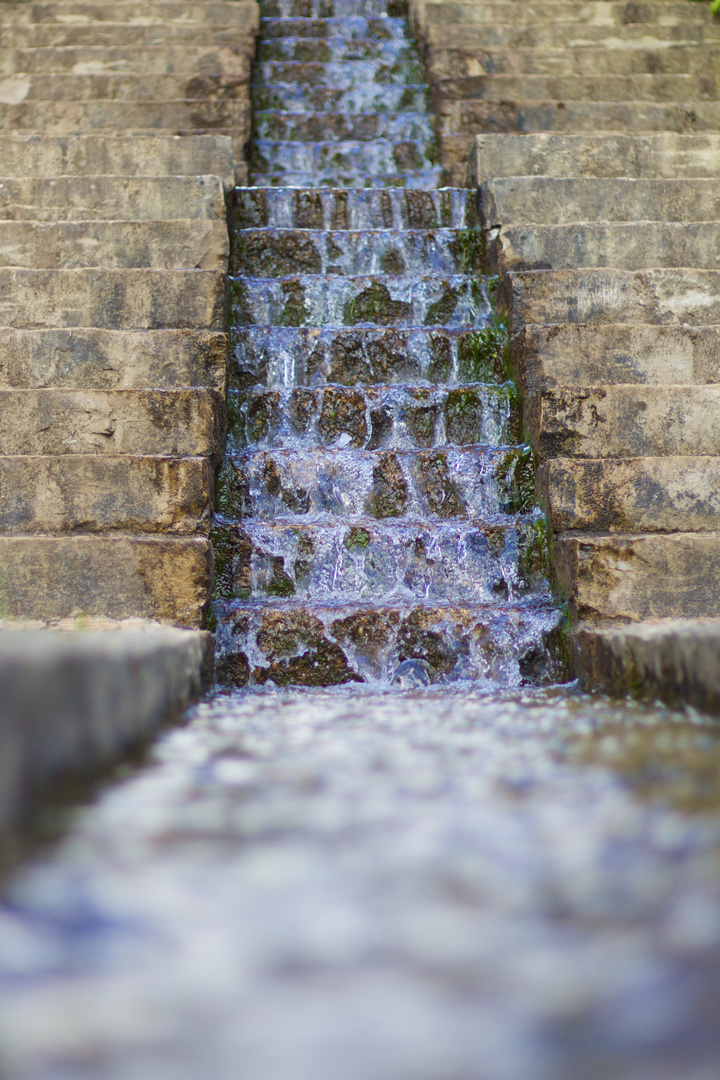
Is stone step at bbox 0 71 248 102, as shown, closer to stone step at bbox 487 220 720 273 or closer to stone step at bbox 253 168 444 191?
stone step at bbox 253 168 444 191

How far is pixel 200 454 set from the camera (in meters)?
3.42

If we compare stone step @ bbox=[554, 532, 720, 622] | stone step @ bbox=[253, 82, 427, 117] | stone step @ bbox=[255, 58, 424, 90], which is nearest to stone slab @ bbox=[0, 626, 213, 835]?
stone step @ bbox=[554, 532, 720, 622]

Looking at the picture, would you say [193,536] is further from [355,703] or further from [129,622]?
[355,703]

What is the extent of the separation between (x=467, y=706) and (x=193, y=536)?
1.30 meters

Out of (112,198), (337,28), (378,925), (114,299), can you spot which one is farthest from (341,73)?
(378,925)

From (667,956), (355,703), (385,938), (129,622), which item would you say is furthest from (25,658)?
(129,622)

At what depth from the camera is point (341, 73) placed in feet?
23.9


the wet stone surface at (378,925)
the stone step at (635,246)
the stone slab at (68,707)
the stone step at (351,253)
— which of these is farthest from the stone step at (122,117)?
the wet stone surface at (378,925)

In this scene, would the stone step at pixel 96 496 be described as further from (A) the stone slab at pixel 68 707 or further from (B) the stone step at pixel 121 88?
(B) the stone step at pixel 121 88

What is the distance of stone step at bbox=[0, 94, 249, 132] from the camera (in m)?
5.94

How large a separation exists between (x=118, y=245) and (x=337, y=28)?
471 centimetres

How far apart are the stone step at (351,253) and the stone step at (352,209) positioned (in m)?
0.40

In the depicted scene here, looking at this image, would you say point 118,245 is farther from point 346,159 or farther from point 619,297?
point 346,159

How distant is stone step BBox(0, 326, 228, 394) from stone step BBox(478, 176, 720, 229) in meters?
1.96
